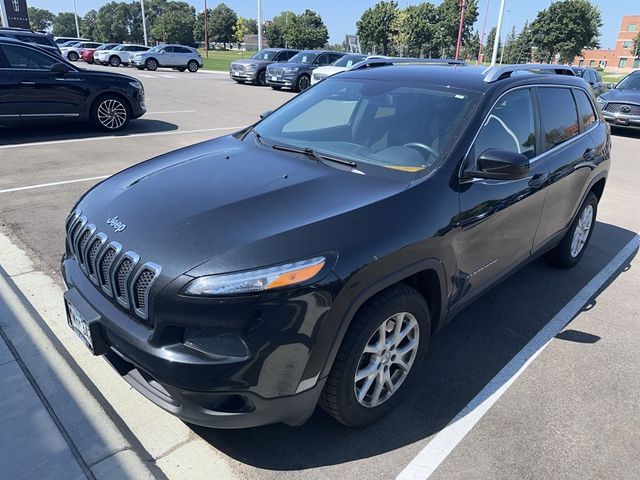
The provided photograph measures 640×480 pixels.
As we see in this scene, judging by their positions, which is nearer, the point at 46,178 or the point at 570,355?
the point at 570,355

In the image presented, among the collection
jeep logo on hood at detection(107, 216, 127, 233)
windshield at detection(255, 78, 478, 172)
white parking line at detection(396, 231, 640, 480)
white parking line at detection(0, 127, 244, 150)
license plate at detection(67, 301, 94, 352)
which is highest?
windshield at detection(255, 78, 478, 172)

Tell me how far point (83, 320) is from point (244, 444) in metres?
0.98

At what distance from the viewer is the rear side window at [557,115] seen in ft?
12.3

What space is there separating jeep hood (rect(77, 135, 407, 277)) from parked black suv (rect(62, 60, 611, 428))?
1 cm

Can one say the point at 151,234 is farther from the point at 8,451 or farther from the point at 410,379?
the point at 410,379

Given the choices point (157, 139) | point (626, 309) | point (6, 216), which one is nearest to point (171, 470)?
point (626, 309)

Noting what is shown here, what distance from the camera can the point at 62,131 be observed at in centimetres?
1004

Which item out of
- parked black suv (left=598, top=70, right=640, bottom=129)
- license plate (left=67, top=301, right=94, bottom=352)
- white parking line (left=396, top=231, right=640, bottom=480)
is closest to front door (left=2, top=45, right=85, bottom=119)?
license plate (left=67, top=301, right=94, bottom=352)

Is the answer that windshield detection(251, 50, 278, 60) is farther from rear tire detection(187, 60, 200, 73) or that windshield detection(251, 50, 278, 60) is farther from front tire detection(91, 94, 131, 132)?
front tire detection(91, 94, 131, 132)

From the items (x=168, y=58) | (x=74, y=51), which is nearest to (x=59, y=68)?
(x=168, y=58)

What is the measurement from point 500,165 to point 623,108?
13046 millimetres

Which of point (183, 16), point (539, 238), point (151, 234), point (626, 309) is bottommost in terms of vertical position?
point (626, 309)

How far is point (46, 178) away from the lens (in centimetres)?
665

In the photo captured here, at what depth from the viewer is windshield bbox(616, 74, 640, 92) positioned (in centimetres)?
1416
